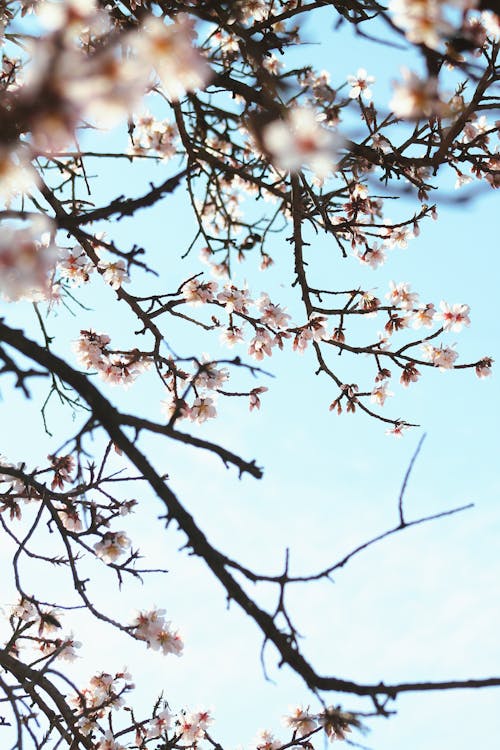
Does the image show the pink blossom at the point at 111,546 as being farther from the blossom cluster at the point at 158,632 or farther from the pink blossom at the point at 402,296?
the pink blossom at the point at 402,296

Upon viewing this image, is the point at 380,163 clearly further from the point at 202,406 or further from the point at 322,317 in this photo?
the point at 202,406

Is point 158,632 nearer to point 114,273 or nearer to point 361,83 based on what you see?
point 114,273

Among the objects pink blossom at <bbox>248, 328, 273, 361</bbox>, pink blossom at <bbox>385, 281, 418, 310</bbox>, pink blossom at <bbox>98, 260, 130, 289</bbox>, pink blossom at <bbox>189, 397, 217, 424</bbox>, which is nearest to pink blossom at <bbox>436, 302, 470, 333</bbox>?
pink blossom at <bbox>385, 281, 418, 310</bbox>

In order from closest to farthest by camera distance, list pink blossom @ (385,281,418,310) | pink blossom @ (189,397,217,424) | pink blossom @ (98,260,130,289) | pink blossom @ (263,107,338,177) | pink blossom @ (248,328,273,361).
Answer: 1. pink blossom @ (263,107,338,177)
2. pink blossom @ (98,260,130,289)
3. pink blossom @ (189,397,217,424)
4. pink blossom @ (248,328,273,361)
5. pink blossom @ (385,281,418,310)

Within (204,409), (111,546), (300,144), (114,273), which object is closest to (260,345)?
(204,409)

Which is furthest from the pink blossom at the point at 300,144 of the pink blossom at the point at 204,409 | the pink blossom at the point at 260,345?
the pink blossom at the point at 260,345

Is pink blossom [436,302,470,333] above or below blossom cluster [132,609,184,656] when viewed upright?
above

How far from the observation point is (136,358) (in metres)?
4.47

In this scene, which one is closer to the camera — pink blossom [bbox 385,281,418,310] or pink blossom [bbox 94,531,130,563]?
pink blossom [bbox 94,531,130,563]

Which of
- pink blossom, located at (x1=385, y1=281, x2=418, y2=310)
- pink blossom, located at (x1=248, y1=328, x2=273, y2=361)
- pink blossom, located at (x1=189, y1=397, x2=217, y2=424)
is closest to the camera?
pink blossom, located at (x1=189, y1=397, x2=217, y2=424)

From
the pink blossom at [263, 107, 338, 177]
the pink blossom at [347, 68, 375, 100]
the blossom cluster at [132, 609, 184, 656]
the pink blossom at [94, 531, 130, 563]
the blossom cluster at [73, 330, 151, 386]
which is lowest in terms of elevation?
the blossom cluster at [132, 609, 184, 656]

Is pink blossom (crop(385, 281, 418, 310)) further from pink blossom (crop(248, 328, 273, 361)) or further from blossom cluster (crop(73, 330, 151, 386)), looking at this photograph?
blossom cluster (crop(73, 330, 151, 386))

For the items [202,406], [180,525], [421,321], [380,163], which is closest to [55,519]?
[202,406]

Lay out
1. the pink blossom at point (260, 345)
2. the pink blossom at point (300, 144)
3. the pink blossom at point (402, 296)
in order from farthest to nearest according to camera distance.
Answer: the pink blossom at point (402, 296) → the pink blossom at point (260, 345) → the pink blossom at point (300, 144)
